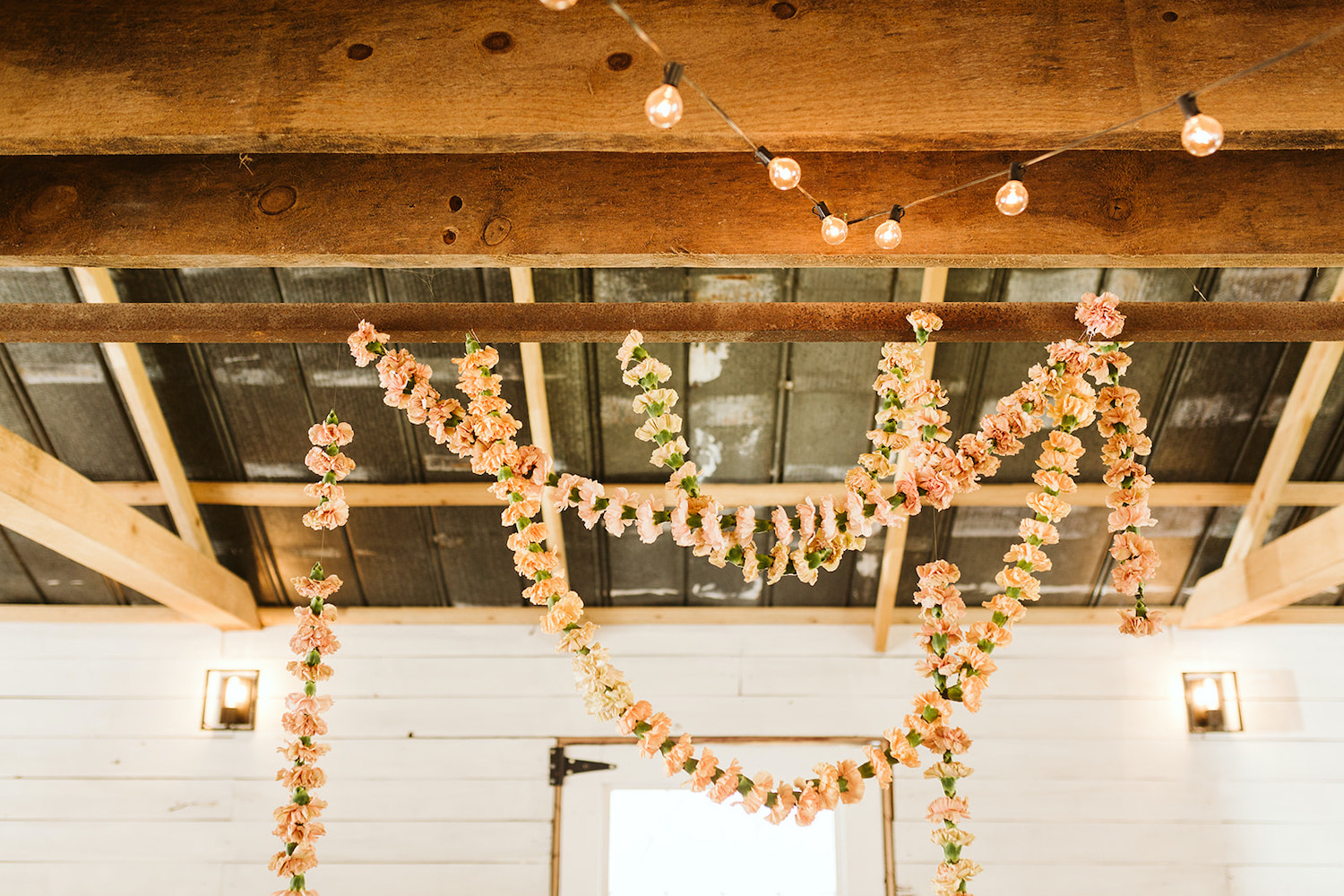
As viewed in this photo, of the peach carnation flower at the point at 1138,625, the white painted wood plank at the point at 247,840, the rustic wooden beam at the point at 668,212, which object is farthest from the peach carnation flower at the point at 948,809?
the white painted wood plank at the point at 247,840

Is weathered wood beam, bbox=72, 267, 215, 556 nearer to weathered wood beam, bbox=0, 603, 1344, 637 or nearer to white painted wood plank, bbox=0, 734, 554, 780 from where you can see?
weathered wood beam, bbox=0, 603, 1344, 637

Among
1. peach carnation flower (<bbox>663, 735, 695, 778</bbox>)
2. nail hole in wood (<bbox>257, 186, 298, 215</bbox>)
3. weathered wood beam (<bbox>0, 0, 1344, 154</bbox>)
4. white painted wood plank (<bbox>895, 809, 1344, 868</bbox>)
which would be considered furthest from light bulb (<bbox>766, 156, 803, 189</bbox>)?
white painted wood plank (<bbox>895, 809, 1344, 868</bbox>)

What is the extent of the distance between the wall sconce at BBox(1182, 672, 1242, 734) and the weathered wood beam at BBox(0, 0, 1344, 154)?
307cm

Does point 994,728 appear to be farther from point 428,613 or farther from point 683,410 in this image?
point 428,613

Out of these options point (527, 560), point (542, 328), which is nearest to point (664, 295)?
point (542, 328)

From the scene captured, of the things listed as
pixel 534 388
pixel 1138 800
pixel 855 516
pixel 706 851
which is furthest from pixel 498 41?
pixel 1138 800

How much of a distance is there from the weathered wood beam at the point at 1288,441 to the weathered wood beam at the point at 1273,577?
0.10m

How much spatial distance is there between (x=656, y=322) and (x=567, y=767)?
8.07 feet

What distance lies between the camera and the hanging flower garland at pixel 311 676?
245 cm

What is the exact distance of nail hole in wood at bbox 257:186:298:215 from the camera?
6.53 ft

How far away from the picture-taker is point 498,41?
1654 mm

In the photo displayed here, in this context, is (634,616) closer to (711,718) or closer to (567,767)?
(711,718)

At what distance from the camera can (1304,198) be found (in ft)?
6.46

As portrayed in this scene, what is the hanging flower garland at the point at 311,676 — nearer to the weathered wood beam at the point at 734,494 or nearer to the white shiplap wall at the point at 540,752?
the weathered wood beam at the point at 734,494
